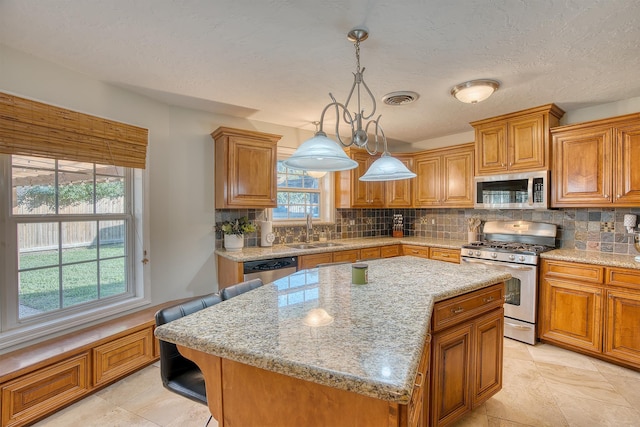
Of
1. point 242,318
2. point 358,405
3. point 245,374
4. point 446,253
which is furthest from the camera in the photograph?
point 446,253

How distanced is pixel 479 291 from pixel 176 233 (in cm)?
281

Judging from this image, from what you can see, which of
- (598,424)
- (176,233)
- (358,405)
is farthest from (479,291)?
(176,233)

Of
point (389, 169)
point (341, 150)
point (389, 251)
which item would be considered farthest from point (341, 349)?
point (389, 251)

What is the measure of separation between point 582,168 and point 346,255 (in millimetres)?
2560

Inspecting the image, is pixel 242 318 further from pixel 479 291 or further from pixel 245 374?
pixel 479 291

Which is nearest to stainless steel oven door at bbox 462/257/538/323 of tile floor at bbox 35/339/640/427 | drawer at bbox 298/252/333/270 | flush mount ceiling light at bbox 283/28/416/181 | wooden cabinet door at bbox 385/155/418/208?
tile floor at bbox 35/339/640/427

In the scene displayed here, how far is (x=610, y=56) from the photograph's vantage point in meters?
2.13

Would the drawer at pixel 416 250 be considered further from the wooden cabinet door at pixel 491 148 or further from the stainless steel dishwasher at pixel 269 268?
the stainless steel dishwasher at pixel 269 268

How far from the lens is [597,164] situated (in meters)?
2.88

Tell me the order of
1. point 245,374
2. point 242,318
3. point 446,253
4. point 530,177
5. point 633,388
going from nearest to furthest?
point 245,374, point 242,318, point 633,388, point 530,177, point 446,253

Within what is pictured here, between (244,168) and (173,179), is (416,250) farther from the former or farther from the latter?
(173,179)

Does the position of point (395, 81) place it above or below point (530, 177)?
above

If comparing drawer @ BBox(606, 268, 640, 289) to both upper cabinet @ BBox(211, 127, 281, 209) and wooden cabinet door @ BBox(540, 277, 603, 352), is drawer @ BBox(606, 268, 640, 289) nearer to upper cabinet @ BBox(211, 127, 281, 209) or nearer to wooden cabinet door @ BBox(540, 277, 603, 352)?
wooden cabinet door @ BBox(540, 277, 603, 352)

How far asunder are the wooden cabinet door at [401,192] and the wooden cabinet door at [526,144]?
1.44 meters
